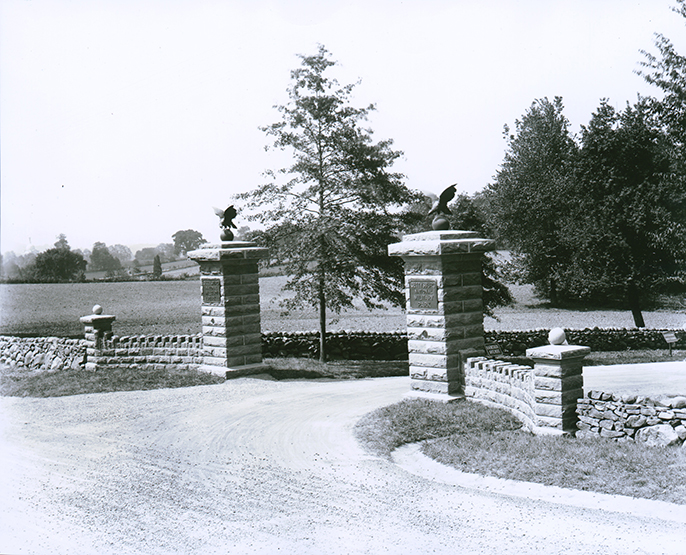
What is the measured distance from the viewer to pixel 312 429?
9898 millimetres

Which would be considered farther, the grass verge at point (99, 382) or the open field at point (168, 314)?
the open field at point (168, 314)

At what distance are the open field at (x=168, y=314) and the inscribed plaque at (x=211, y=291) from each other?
8.35 meters

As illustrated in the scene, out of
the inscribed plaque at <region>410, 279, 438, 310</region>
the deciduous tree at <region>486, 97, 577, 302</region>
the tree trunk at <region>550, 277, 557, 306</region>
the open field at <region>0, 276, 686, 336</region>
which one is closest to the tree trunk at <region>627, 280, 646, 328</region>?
the open field at <region>0, 276, 686, 336</region>

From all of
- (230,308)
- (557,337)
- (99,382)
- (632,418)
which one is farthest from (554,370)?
(99,382)

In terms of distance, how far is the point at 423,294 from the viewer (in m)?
11.2

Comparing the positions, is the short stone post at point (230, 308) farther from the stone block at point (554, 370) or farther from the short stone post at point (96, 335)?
the stone block at point (554, 370)

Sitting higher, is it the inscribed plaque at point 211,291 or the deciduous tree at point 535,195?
the deciduous tree at point 535,195

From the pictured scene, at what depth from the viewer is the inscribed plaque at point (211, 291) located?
14789 mm

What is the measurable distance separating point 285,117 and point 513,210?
22.1m

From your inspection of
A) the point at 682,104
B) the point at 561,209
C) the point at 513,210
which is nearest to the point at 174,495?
the point at 682,104

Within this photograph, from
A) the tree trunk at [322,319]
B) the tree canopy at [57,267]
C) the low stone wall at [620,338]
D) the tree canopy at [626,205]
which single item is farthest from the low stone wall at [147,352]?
the tree canopy at [57,267]

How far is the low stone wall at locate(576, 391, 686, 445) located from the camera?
26.5 ft

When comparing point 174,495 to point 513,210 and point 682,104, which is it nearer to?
point 682,104

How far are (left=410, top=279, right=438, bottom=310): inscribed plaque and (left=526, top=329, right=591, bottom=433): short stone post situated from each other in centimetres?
232
